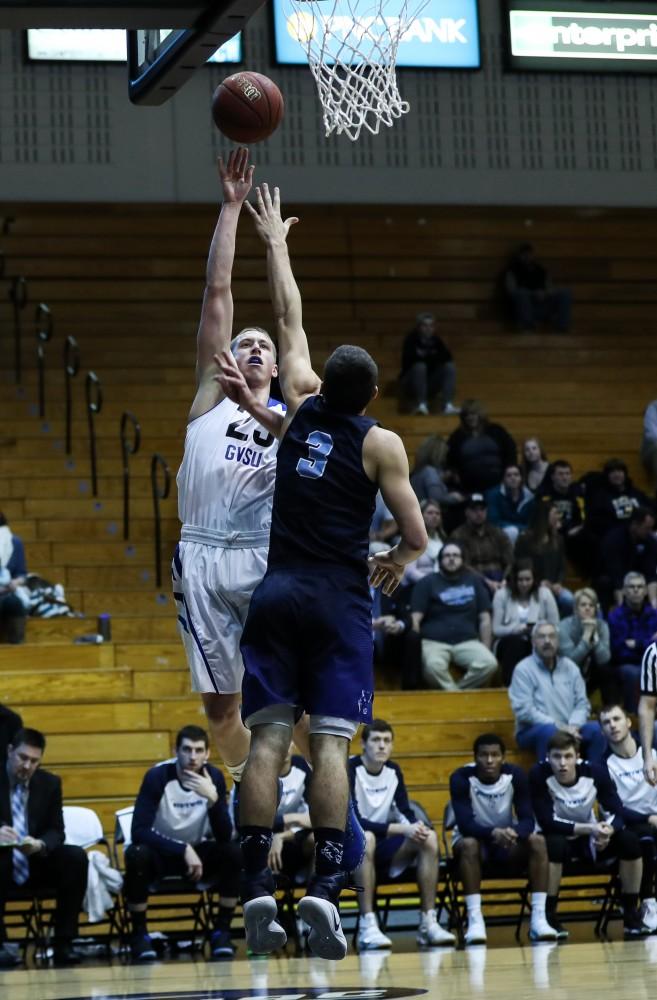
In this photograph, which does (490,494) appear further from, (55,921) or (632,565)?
(55,921)

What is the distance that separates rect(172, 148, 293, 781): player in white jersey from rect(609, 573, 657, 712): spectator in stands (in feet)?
24.6

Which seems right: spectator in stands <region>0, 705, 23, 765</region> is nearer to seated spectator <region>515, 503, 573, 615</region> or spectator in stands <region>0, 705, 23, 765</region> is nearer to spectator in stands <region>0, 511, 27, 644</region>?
spectator in stands <region>0, 511, 27, 644</region>

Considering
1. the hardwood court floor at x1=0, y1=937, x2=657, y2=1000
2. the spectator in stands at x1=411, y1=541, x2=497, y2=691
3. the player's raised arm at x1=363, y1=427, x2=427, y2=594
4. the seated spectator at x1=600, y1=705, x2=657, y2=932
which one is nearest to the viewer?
the player's raised arm at x1=363, y1=427, x2=427, y2=594

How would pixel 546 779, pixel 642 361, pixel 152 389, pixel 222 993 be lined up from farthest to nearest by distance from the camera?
pixel 642 361 < pixel 152 389 < pixel 546 779 < pixel 222 993

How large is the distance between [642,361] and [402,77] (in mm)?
4671

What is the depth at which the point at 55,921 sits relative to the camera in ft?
35.9

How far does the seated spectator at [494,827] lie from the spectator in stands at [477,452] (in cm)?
494

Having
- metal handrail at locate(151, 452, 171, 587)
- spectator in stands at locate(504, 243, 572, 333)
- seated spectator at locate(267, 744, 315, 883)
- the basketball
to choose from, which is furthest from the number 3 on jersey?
spectator in stands at locate(504, 243, 572, 333)

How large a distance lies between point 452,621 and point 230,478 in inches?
296

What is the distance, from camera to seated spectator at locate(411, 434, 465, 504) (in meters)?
15.8

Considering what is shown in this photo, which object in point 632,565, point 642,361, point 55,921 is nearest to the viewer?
point 55,921

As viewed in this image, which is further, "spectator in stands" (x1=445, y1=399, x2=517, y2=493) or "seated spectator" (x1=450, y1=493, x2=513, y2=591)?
"spectator in stands" (x1=445, y1=399, x2=517, y2=493)

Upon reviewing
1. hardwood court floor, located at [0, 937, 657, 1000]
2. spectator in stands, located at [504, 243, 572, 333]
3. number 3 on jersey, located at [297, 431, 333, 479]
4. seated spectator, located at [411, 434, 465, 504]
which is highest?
spectator in stands, located at [504, 243, 572, 333]

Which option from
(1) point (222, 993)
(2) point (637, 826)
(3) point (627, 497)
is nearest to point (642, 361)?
(3) point (627, 497)
